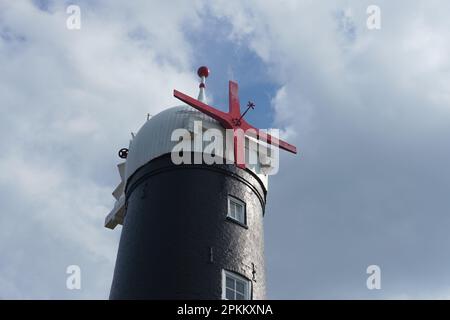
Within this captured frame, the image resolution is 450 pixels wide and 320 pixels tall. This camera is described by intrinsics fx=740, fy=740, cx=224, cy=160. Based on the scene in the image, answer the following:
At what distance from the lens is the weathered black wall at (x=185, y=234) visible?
24.3 m

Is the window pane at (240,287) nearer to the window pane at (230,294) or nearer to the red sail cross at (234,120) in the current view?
the window pane at (230,294)

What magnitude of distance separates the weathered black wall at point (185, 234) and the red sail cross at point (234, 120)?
177 cm

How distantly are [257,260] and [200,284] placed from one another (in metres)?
3.24

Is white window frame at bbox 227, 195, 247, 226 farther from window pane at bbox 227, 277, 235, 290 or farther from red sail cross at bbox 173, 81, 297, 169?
window pane at bbox 227, 277, 235, 290

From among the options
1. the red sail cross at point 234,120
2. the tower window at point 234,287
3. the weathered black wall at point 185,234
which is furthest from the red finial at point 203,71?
the tower window at point 234,287

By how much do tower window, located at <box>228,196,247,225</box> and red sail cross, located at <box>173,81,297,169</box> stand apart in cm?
147

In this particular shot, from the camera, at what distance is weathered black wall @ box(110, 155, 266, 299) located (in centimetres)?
2425

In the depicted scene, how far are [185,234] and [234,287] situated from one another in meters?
2.43

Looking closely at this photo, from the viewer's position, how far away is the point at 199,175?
27.0m

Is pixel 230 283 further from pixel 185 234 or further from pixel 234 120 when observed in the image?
pixel 234 120

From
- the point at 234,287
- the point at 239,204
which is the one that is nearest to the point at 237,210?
the point at 239,204
